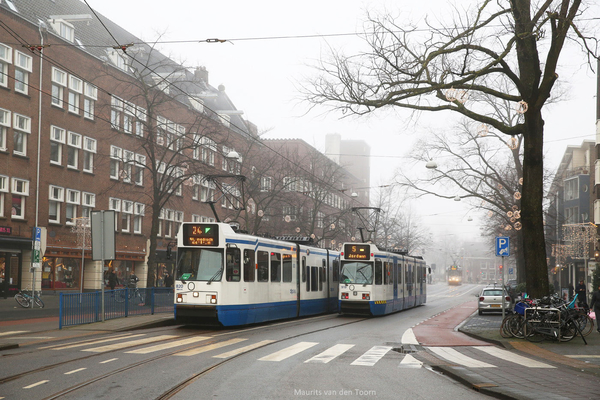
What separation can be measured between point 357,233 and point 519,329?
4697 centimetres

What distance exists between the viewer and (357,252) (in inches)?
1081

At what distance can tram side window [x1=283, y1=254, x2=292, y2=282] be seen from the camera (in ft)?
77.7

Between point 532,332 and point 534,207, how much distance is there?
3.22m

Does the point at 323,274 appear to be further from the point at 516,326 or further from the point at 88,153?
the point at 88,153

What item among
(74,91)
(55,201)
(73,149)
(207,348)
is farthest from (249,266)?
(74,91)

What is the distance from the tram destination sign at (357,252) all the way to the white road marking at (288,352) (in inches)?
459

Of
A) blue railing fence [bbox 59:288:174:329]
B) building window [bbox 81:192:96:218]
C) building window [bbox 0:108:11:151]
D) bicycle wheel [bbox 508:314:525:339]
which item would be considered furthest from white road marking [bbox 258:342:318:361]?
building window [bbox 81:192:96:218]

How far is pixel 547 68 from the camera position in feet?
57.7

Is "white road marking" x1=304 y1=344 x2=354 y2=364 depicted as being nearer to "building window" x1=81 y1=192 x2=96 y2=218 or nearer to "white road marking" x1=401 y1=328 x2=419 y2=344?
"white road marking" x1=401 y1=328 x2=419 y2=344

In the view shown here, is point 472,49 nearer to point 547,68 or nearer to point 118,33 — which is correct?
point 547,68

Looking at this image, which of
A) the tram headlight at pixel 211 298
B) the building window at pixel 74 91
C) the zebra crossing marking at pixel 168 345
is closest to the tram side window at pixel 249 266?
the tram headlight at pixel 211 298

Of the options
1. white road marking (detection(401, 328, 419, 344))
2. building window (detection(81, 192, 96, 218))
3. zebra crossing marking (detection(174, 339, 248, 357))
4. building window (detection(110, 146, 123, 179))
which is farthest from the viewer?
building window (detection(110, 146, 123, 179))

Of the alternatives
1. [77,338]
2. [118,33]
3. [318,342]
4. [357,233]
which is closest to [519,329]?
[318,342]

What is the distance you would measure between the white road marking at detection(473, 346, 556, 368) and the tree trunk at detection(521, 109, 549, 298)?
2.97 meters
